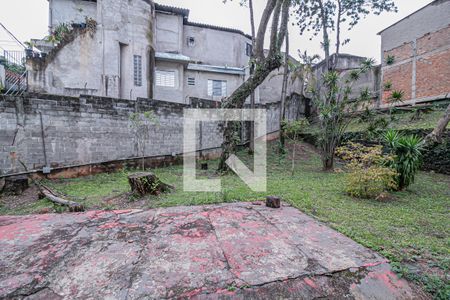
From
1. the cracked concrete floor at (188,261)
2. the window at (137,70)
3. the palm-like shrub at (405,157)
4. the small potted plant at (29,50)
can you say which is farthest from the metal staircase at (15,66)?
the palm-like shrub at (405,157)

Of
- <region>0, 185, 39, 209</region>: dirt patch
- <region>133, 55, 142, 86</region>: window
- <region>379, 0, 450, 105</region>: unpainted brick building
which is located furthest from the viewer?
<region>133, 55, 142, 86</region>: window

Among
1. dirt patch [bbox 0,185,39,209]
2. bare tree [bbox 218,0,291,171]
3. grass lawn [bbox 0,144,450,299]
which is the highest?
bare tree [bbox 218,0,291,171]

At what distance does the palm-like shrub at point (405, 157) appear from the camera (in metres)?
4.63

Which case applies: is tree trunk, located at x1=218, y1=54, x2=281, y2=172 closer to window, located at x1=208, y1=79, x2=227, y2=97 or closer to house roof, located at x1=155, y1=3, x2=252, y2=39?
window, located at x1=208, y1=79, x2=227, y2=97

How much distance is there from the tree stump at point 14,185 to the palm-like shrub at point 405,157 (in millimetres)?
8464

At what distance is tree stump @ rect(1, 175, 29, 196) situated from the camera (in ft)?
15.6

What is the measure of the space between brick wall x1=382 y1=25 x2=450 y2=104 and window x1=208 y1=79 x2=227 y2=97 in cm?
875

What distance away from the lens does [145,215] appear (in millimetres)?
3244

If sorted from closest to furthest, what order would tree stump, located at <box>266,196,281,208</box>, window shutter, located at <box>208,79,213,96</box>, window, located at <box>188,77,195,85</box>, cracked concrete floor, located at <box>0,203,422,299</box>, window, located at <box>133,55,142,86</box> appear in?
1. cracked concrete floor, located at <box>0,203,422,299</box>
2. tree stump, located at <box>266,196,281,208</box>
3. window, located at <box>133,55,142,86</box>
4. window, located at <box>188,77,195,85</box>
5. window shutter, located at <box>208,79,213,96</box>

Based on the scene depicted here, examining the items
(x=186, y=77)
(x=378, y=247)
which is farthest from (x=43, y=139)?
(x=186, y=77)

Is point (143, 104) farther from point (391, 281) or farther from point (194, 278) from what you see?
point (391, 281)

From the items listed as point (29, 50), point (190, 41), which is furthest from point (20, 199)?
point (190, 41)

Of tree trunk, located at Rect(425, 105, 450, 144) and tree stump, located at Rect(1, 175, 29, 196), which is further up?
tree trunk, located at Rect(425, 105, 450, 144)

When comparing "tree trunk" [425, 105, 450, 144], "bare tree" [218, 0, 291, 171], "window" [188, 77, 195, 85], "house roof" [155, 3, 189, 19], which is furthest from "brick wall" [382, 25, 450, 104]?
"house roof" [155, 3, 189, 19]
